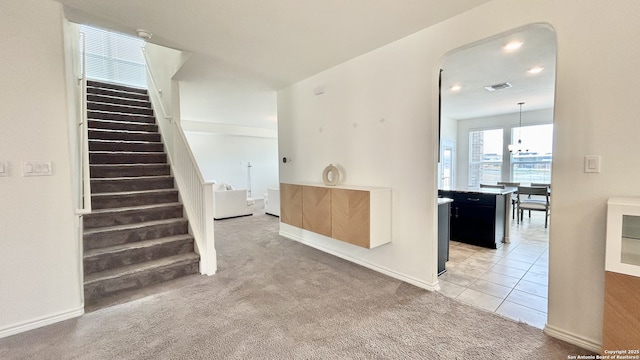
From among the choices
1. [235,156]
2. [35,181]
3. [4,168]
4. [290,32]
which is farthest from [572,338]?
[235,156]

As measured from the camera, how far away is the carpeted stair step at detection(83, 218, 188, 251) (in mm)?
2953

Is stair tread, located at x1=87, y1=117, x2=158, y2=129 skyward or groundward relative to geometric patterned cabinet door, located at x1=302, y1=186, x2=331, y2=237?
skyward

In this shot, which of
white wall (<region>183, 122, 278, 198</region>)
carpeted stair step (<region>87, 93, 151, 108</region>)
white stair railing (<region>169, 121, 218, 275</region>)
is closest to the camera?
white stair railing (<region>169, 121, 218, 275</region>)

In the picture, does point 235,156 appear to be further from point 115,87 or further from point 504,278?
point 504,278

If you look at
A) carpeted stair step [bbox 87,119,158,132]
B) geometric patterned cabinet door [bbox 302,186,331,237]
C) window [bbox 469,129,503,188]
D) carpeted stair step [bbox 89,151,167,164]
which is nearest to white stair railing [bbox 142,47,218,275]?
carpeted stair step [bbox 89,151,167,164]

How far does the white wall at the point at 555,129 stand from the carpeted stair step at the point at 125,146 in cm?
300

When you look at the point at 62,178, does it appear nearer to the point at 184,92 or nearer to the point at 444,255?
the point at 184,92

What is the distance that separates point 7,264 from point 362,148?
3.43m

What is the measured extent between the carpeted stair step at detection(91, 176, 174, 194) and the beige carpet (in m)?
1.64

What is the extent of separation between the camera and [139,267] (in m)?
2.93

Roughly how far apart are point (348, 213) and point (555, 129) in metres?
1.95

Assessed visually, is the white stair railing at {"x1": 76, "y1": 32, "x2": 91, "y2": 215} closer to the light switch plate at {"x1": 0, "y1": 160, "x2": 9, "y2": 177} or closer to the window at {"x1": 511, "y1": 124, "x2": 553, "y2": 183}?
the light switch plate at {"x1": 0, "y1": 160, "x2": 9, "y2": 177}

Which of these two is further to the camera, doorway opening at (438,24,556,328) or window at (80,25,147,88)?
window at (80,25,147,88)

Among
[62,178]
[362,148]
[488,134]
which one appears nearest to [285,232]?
[362,148]
